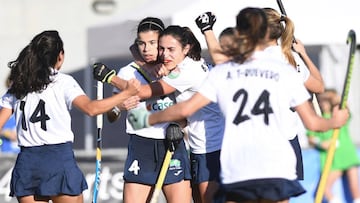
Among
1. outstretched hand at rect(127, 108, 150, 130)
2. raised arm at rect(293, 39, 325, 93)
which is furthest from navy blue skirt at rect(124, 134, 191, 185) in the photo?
outstretched hand at rect(127, 108, 150, 130)

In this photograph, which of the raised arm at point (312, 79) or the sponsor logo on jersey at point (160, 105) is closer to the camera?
the raised arm at point (312, 79)

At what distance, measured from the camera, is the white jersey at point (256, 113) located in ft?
20.1

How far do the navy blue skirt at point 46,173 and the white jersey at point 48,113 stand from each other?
60 mm

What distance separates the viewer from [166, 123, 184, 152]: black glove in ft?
25.3

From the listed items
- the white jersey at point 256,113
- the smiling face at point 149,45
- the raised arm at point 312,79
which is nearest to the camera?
the white jersey at point 256,113

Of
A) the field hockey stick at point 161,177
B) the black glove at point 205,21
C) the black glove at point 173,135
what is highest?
the black glove at point 205,21

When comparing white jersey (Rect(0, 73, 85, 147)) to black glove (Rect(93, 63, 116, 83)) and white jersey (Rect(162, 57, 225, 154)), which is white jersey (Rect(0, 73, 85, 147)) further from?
white jersey (Rect(162, 57, 225, 154))

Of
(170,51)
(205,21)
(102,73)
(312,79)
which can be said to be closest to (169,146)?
(170,51)

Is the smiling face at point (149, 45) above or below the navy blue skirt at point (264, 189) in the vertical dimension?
above

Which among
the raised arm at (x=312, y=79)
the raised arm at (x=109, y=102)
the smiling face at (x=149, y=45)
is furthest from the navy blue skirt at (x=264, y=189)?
the smiling face at (x=149, y=45)

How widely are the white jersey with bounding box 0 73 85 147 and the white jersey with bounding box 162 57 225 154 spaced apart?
0.70m

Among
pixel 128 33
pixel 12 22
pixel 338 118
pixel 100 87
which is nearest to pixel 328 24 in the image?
pixel 128 33

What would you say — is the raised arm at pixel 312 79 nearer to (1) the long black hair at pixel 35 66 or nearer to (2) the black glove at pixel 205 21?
(2) the black glove at pixel 205 21

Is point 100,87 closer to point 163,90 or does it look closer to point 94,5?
point 163,90
